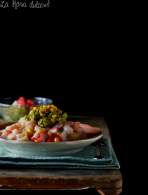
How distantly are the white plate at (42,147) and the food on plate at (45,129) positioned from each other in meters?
0.03

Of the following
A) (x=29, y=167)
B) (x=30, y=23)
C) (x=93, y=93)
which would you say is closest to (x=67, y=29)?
(x=30, y=23)

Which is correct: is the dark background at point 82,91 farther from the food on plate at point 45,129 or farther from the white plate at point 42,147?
the white plate at point 42,147

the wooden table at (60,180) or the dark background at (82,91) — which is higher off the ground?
Answer: the dark background at (82,91)

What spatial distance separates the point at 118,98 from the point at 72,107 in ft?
1.02

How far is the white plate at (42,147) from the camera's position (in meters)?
1.72

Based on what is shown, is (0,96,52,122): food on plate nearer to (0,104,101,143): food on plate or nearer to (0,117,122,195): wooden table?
(0,104,101,143): food on plate

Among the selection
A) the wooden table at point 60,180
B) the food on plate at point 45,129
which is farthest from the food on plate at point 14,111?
the wooden table at point 60,180

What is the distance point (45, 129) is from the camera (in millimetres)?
1797

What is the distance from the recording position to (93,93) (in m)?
3.36

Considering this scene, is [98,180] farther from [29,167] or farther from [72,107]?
[72,107]

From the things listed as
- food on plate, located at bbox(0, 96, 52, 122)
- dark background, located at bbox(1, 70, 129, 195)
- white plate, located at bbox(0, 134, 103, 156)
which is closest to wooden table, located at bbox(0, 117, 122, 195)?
white plate, located at bbox(0, 134, 103, 156)

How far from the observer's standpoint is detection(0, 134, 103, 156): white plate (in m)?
1.72

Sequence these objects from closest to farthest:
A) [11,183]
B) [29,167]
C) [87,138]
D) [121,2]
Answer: [11,183] → [29,167] → [87,138] → [121,2]

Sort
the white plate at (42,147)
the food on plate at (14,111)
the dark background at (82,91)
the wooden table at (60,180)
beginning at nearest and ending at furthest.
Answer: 1. the wooden table at (60,180)
2. the white plate at (42,147)
3. the food on plate at (14,111)
4. the dark background at (82,91)
